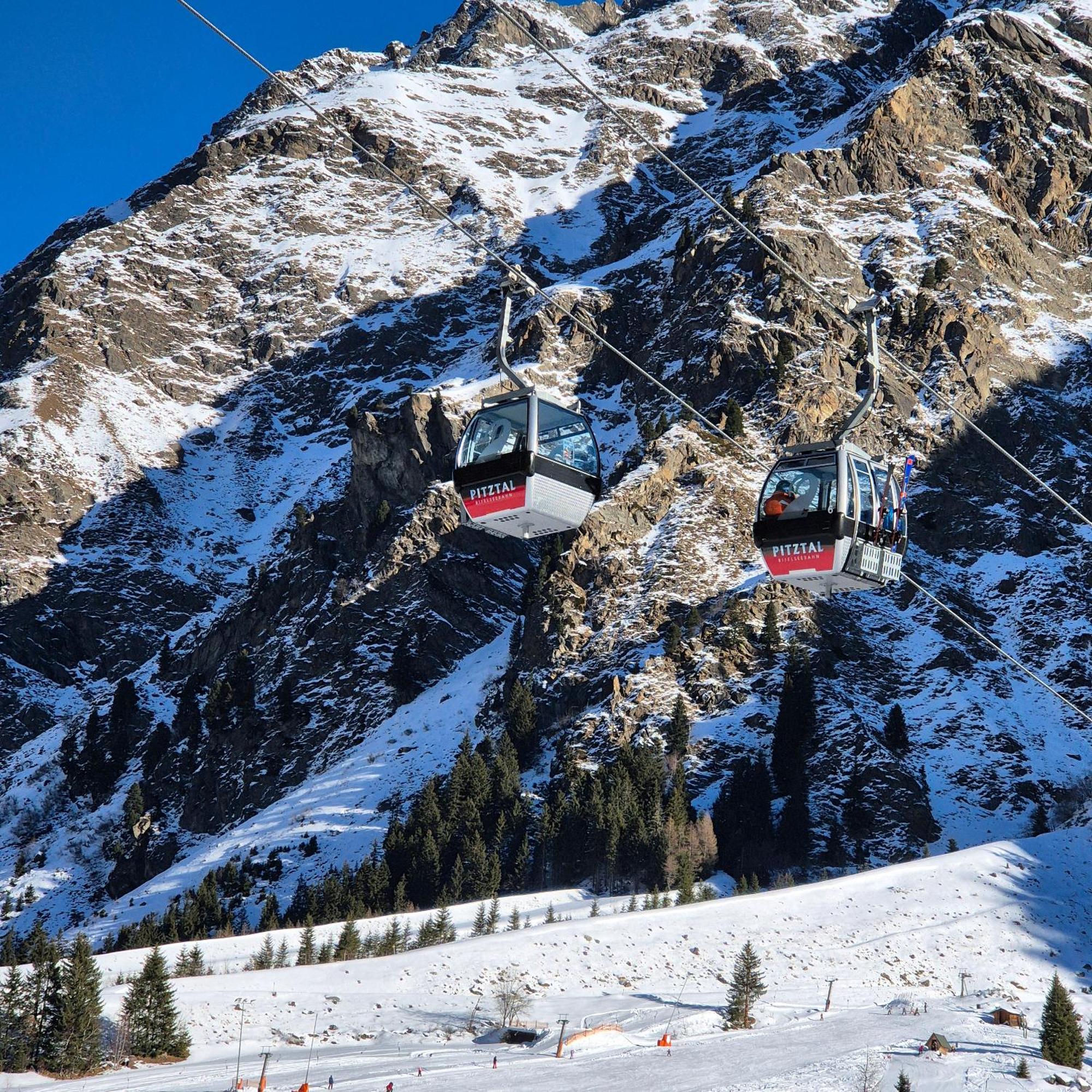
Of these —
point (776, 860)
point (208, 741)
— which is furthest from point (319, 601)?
point (776, 860)

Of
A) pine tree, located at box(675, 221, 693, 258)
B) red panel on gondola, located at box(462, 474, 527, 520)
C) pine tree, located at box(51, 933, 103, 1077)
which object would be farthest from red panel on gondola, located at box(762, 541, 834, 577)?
pine tree, located at box(675, 221, 693, 258)

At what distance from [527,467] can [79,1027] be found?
4156 cm

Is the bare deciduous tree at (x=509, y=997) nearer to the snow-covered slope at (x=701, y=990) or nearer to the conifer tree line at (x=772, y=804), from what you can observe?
the snow-covered slope at (x=701, y=990)

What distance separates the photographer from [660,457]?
13638 centimetres

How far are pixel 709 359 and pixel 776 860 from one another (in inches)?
2693

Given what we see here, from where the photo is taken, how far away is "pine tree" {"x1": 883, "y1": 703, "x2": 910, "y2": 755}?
107688mm

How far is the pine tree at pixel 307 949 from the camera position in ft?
253

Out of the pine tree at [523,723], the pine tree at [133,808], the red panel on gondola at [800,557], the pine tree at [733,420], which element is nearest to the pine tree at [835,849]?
the pine tree at [523,723]

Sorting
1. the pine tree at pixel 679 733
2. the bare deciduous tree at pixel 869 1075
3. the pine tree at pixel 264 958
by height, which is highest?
the pine tree at pixel 679 733

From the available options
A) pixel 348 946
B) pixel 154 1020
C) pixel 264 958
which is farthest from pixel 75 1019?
pixel 348 946

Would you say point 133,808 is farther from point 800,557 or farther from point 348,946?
point 800,557

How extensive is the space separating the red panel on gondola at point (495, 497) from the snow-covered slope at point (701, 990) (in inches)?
1203

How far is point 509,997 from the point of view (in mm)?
68438

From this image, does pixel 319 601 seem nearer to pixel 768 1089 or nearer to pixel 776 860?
pixel 776 860
